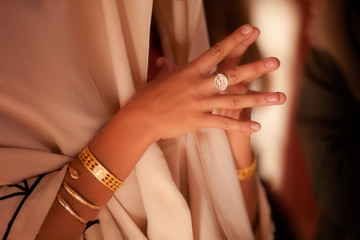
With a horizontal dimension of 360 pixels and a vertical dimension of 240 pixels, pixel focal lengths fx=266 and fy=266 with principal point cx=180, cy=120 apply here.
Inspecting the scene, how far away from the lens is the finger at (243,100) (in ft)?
1.45

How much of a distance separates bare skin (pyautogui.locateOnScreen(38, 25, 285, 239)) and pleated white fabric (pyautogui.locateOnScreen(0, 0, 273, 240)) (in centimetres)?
3

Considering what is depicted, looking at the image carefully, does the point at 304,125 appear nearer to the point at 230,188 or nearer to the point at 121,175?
the point at 230,188

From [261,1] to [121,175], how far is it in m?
0.46

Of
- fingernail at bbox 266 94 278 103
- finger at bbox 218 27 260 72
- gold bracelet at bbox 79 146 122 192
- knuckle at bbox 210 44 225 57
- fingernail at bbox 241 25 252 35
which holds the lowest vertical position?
gold bracelet at bbox 79 146 122 192

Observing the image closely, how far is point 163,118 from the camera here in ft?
1.53

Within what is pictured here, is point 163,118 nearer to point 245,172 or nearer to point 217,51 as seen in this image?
point 217,51

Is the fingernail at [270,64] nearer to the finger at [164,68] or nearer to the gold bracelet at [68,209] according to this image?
the finger at [164,68]

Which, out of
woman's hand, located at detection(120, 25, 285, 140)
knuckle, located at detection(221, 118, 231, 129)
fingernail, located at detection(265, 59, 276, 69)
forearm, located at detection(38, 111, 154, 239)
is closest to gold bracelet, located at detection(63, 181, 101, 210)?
forearm, located at detection(38, 111, 154, 239)

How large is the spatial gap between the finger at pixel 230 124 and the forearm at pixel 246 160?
16 centimetres

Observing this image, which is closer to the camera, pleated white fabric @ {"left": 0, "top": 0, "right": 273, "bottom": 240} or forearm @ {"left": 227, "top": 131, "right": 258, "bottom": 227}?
pleated white fabric @ {"left": 0, "top": 0, "right": 273, "bottom": 240}

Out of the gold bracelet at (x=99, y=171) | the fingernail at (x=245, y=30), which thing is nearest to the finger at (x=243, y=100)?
the fingernail at (x=245, y=30)

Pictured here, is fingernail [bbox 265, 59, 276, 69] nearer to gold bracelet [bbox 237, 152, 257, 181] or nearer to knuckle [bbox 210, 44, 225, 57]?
knuckle [bbox 210, 44, 225, 57]

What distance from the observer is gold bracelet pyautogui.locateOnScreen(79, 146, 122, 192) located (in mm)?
461

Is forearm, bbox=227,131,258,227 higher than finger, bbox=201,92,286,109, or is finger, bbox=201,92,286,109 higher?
finger, bbox=201,92,286,109
